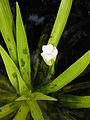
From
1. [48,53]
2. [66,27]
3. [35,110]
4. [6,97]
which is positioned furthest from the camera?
[66,27]

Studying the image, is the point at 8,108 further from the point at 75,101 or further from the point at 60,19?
the point at 60,19

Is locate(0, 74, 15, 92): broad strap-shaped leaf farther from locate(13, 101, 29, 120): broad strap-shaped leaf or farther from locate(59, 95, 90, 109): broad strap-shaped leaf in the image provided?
locate(59, 95, 90, 109): broad strap-shaped leaf

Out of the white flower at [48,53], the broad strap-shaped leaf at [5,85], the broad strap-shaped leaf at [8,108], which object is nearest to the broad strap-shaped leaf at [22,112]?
the broad strap-shaped leaf at [8,108]

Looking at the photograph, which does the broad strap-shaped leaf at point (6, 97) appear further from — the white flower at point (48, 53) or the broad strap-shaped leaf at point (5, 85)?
the white flower at point (48, 53)

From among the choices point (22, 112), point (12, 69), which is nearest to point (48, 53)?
point (12, 69)

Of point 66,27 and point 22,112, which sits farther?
point 66,27

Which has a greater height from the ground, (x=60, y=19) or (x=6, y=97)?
(x=60, y=19)
